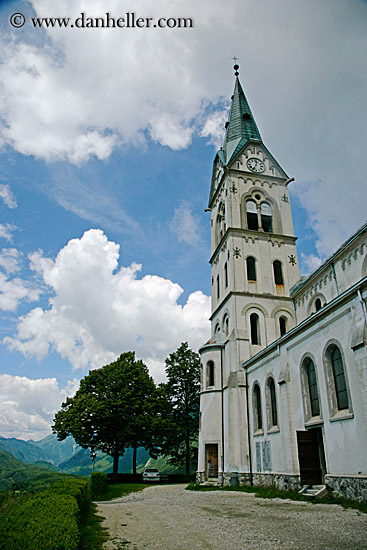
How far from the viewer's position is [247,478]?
24.2 metres

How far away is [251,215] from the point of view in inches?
1383

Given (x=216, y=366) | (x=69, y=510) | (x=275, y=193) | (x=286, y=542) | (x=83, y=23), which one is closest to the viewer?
(x=69, y=510)

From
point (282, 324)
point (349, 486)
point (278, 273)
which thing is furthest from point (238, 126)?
point (349, 486)

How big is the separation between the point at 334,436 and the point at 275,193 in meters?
25.6

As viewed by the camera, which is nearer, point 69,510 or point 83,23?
point 69,510

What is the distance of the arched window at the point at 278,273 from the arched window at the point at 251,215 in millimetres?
4058

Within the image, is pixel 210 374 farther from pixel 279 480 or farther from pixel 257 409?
pixel 279 480

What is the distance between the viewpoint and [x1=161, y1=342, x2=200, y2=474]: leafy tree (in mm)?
41625

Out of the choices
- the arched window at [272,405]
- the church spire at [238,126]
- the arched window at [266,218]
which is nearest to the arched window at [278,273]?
the arched window at [266,218]

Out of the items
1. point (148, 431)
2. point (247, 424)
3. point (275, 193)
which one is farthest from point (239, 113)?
point (148, 431)

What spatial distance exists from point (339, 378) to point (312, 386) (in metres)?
2.64

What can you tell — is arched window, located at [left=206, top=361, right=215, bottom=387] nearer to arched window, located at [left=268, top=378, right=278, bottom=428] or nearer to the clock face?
arched window, located at [left=268, top=378, right=278, bottom=428]

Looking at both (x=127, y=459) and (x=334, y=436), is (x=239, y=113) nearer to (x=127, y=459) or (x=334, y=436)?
(x=334, y=436)

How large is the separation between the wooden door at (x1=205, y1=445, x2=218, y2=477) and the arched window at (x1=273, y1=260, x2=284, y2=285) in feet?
48.1
